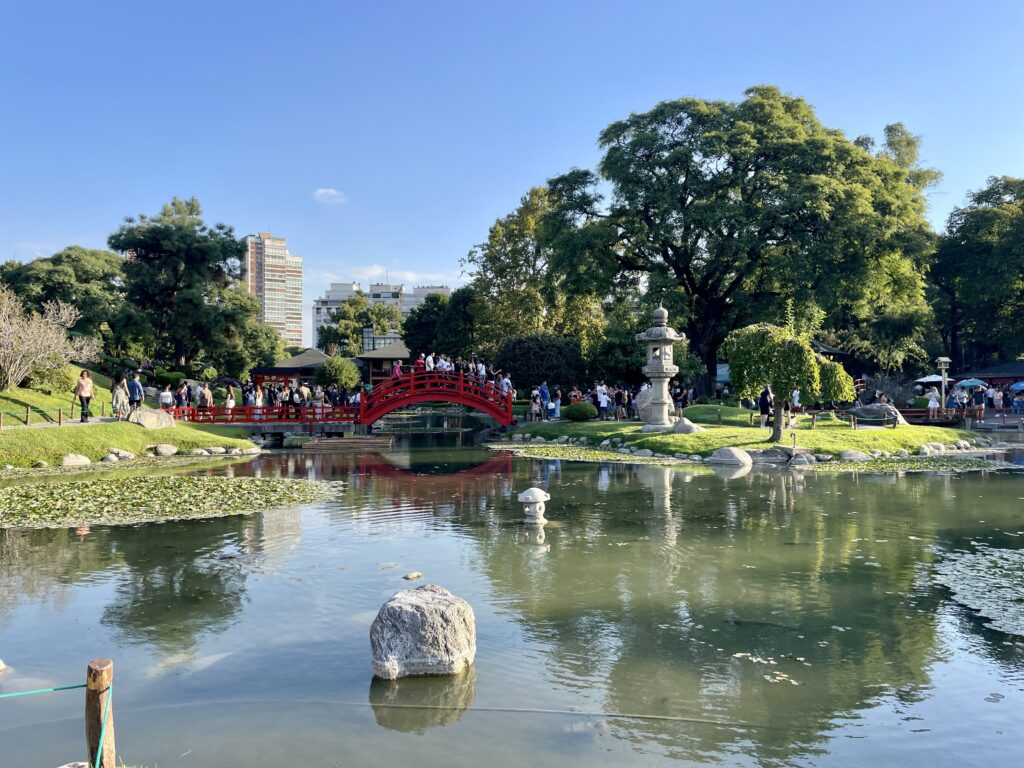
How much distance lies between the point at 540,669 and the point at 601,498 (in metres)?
9.37

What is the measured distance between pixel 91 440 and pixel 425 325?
4135cm

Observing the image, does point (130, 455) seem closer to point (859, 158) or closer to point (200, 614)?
point (200, 614)

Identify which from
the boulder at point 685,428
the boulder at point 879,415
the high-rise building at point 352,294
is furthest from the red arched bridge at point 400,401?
the high-rise building at point 352,294

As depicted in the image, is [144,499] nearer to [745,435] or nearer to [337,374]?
[745,435]

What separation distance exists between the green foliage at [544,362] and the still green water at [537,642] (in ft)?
79.5

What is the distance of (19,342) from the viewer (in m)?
26.5

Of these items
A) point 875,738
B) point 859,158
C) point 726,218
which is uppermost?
point 859,158

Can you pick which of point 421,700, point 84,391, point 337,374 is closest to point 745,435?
point 421,700

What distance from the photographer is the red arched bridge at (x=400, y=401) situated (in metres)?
32.4

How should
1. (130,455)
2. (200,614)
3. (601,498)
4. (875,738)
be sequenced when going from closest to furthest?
(875,738), (200,614), (601,498), (130,455)

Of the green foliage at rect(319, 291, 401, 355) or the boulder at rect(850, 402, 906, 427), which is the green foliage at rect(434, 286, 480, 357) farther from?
the boulder at rect(850, 402, 906, 427)

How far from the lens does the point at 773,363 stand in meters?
23.2

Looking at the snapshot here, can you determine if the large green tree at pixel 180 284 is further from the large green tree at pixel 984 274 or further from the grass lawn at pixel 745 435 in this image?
the large green tree at pixel 984 274

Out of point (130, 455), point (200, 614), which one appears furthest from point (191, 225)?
point (200, 614)
